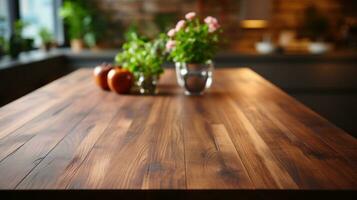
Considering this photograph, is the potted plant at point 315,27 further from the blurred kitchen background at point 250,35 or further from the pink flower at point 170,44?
the pink flower at point 170,44

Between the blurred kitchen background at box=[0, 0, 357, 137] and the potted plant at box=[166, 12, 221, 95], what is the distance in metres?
1.84

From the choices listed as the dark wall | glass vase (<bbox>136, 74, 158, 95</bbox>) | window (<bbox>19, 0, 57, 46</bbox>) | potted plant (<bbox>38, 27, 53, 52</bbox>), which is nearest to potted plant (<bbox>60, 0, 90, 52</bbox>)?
window (<bbox>19, 0, 57, 46</bbox>)

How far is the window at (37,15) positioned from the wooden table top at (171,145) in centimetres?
244

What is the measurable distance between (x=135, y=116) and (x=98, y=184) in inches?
27.7

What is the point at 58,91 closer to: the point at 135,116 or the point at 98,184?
the point at 135,116

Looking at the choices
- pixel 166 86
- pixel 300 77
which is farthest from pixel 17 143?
pixel 300 77

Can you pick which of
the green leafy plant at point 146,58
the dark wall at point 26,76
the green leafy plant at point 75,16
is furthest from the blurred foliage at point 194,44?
the green leafy plant at point 75,16

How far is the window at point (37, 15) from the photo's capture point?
4.13m

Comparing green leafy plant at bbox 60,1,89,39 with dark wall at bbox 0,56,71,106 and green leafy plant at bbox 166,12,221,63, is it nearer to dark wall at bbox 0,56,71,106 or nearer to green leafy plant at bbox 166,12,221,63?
dark wall at bbox 0,56,71,106

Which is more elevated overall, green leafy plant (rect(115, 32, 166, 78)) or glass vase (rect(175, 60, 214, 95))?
green leafy plant (rect(115, 32, 166, 78))

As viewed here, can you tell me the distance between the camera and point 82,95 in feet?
6.72

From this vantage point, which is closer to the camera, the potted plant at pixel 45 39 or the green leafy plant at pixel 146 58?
the green leafy plant at pixel 146 58

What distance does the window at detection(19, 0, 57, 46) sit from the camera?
13.5ft

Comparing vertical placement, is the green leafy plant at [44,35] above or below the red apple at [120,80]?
above
